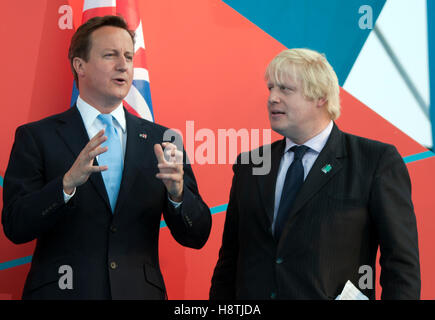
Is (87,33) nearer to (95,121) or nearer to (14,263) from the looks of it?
(95,121)

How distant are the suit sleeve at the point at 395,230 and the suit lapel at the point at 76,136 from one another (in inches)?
45.0

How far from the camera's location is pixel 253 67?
3676mm

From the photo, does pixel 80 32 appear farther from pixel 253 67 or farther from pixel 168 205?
pixel 253 67

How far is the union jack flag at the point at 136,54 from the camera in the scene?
3.23 m

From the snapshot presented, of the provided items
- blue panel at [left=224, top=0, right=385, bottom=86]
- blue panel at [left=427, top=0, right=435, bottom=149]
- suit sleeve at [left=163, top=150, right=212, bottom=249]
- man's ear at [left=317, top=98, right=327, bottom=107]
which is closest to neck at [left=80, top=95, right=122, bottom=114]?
suit sleeve at [left=163, top=150, right=212, bottom=249]

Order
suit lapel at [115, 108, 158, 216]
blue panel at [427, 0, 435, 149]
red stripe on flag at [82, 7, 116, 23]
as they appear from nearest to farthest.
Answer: suit lapel at [115, 108, 158, 216] → red stripe on flag at [82, 7, 116, 23] → blue panel at [427, 0, 435, 149]

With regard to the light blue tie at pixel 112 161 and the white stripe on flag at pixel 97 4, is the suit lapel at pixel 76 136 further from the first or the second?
the white stripe on flag at pixel 97 4

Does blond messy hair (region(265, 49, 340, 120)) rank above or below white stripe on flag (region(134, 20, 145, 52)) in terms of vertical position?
below

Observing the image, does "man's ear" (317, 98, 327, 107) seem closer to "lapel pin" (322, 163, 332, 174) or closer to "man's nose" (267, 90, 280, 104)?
"man's nose" (267, 90, 280, 104)

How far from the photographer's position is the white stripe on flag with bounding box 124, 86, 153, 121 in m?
3.24

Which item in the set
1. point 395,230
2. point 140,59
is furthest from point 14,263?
point 395,230

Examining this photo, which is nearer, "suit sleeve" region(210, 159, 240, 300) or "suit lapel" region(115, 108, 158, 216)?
"suit lapel" region(115, 108, 158, 216)

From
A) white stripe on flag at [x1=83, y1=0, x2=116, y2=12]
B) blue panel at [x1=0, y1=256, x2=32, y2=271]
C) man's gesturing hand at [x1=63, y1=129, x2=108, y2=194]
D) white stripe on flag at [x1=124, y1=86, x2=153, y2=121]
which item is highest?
white stripe on flag at [x1=83, y1=0, x2=116, y2=12]

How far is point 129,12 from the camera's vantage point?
10.8 ft
